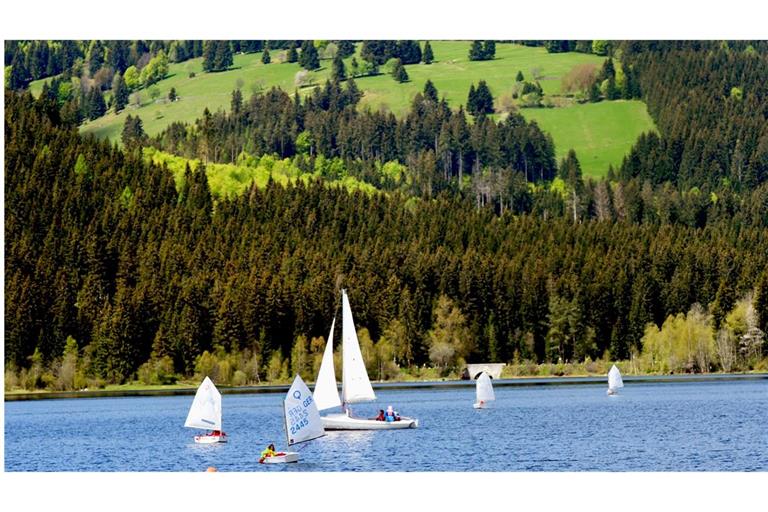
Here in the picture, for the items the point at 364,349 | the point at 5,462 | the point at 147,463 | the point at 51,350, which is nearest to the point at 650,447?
the point at 147,463

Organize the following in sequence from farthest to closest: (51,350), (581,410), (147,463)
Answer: (51,350) → (581,410) → (147,463)

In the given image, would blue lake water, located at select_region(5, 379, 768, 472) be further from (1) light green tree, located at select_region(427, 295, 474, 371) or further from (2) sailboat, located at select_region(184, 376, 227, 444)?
(1) light green tree, located at select_region(427, 295, 474, 371)

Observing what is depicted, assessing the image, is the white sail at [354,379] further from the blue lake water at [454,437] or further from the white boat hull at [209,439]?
the white boat hull at [209,439]

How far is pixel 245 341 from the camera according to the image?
182875mm

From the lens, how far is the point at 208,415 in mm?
94125

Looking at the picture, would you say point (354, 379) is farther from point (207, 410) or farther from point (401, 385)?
point (401, 385)

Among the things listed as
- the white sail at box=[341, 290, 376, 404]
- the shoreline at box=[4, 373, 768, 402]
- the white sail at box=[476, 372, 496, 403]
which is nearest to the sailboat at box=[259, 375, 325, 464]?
the white sail at box=[341, 290, 376, 404]

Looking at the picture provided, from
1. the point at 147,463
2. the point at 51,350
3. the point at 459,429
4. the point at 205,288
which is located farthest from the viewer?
the point at 205,288

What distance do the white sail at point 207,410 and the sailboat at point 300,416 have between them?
36.1 ft

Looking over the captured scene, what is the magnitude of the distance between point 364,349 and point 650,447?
9869 centimetres

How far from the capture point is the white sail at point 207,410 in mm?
93312

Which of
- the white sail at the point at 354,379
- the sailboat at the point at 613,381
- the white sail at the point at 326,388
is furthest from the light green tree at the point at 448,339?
the white sail at the point at 326,388

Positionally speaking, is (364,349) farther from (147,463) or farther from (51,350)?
(147,463)

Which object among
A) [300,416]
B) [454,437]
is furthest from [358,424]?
[300,416]
